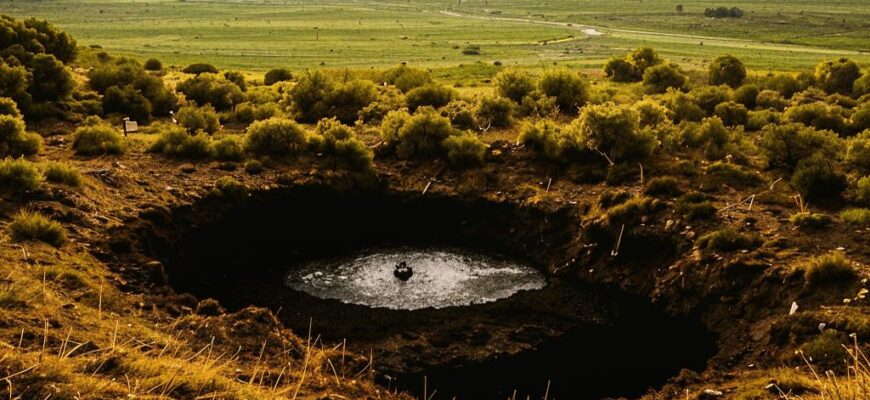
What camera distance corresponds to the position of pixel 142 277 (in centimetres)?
2130

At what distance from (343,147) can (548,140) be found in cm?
868

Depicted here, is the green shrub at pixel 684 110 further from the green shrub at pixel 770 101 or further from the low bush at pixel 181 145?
the low bush at pixel 181 145

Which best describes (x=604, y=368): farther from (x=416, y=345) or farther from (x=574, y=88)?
(x=574, y=88)

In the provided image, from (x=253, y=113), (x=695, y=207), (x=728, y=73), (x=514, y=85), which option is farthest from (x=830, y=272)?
(x=728, y=73)

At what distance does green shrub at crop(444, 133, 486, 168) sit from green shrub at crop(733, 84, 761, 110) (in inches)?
759

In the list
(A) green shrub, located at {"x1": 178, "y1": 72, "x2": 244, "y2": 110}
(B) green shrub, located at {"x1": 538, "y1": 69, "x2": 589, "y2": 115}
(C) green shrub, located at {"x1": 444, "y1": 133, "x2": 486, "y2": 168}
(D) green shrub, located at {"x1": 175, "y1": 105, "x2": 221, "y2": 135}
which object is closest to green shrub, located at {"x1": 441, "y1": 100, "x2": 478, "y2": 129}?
(C) green shrub, located at {"x1": 444, "y1": 133, "x2": 486, "y2": 168}

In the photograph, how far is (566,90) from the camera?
42062mm

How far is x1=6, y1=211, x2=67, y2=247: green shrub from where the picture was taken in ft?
68.0

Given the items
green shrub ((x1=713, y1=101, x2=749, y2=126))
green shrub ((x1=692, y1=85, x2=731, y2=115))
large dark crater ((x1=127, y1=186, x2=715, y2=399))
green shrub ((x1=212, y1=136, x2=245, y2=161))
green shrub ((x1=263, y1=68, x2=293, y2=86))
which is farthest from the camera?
green shrub ((x1=263, y1=68, x2=293, y2=86))

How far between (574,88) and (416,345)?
26.1 meters

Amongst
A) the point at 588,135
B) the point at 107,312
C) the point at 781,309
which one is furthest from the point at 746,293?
the point at 107,312

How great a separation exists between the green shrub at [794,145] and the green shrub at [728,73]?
2160 cm

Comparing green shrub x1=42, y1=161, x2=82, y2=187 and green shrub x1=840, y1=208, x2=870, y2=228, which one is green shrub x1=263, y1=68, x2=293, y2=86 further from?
green shrub x1=840, y1=208, x2=870, y2=228

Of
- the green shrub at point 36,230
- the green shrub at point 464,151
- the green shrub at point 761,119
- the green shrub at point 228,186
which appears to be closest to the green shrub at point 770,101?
the green shrub at point 761,119
